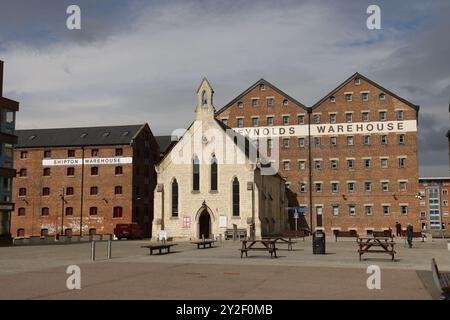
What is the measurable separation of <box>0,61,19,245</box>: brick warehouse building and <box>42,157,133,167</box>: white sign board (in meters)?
19.7

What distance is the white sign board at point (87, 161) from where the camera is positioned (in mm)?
66312

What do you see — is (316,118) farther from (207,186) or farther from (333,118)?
(207,186)

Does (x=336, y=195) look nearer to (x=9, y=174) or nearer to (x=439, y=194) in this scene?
(x=9, y=174)

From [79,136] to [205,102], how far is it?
2430cm

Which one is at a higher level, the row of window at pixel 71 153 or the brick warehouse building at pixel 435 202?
the row of window at pixel 71 153

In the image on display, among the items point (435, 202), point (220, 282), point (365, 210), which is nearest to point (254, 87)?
point (365, 210)

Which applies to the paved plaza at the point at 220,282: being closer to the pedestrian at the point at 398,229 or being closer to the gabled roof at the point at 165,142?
the pedestrian at the point at 398,229

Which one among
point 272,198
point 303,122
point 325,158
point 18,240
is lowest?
point 18,240

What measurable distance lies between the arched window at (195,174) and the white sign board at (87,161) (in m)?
16.3

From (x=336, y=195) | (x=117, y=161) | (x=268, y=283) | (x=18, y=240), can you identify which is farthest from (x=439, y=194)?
→ (x=268, y=283)

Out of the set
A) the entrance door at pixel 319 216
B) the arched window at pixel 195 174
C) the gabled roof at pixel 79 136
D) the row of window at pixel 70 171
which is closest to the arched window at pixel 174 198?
the arched window at pixel 195 174

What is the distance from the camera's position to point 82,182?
6675cm

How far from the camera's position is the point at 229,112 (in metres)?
65.2

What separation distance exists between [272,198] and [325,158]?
32.1 feet
